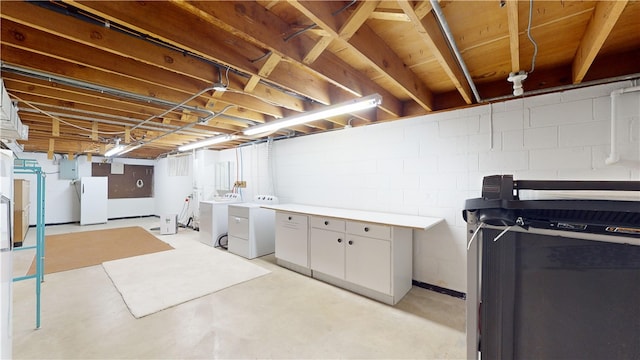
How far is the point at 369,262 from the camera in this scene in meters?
2.85

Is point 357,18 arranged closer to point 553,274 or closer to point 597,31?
point 597,31

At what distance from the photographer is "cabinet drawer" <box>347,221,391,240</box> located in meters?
2.74

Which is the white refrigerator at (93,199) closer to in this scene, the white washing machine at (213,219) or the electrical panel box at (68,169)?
the electrical panel box at (68,169)

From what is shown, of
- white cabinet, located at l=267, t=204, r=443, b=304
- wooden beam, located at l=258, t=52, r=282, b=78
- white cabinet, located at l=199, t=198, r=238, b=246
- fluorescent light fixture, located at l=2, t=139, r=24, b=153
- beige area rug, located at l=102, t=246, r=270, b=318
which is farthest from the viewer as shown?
white cabinet, located at l=199, t=198, r=238, b=246

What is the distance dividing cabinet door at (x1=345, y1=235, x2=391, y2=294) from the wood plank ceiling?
5.36 feet

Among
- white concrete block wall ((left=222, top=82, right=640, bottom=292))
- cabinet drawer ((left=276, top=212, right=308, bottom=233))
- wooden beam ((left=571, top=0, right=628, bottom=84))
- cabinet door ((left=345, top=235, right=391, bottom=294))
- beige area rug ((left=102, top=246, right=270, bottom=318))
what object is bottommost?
beige area rug ((left=102, top=246, right=270, bottom=318))

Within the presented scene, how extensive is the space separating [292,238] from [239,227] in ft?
4.43

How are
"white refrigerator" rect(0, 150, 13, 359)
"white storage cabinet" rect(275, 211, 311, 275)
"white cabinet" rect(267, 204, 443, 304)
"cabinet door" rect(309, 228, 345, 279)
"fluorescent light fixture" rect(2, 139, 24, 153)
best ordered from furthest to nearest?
"white storage cabinet" rect(275, 211, 311, 275), "fluorescent light fixture" rect(2, 139, 24, 153), "cabinet door" rect(309, 228, 345, 279), "white cabinet" rect(267, 204, 443, 304), "white refrigerator" rect(0, 150, 13, 359)

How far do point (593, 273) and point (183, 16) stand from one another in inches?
101

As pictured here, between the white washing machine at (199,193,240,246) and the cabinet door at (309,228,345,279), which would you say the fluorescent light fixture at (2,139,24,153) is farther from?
the cabinet door at (309,228,345,279)

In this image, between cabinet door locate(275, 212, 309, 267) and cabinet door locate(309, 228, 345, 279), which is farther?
cabinet door locate(275, 212, 309, 267)

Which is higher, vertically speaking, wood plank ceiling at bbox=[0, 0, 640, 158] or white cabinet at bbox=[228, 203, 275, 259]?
wood plank ceiling at bbox=[0, 0, 640, 158]

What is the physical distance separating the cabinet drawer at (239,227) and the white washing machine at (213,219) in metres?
0.62

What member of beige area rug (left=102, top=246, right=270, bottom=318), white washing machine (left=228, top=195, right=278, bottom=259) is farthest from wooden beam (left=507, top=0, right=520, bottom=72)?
white washing machine (left=228, top=195, right=278, bottom=259)
